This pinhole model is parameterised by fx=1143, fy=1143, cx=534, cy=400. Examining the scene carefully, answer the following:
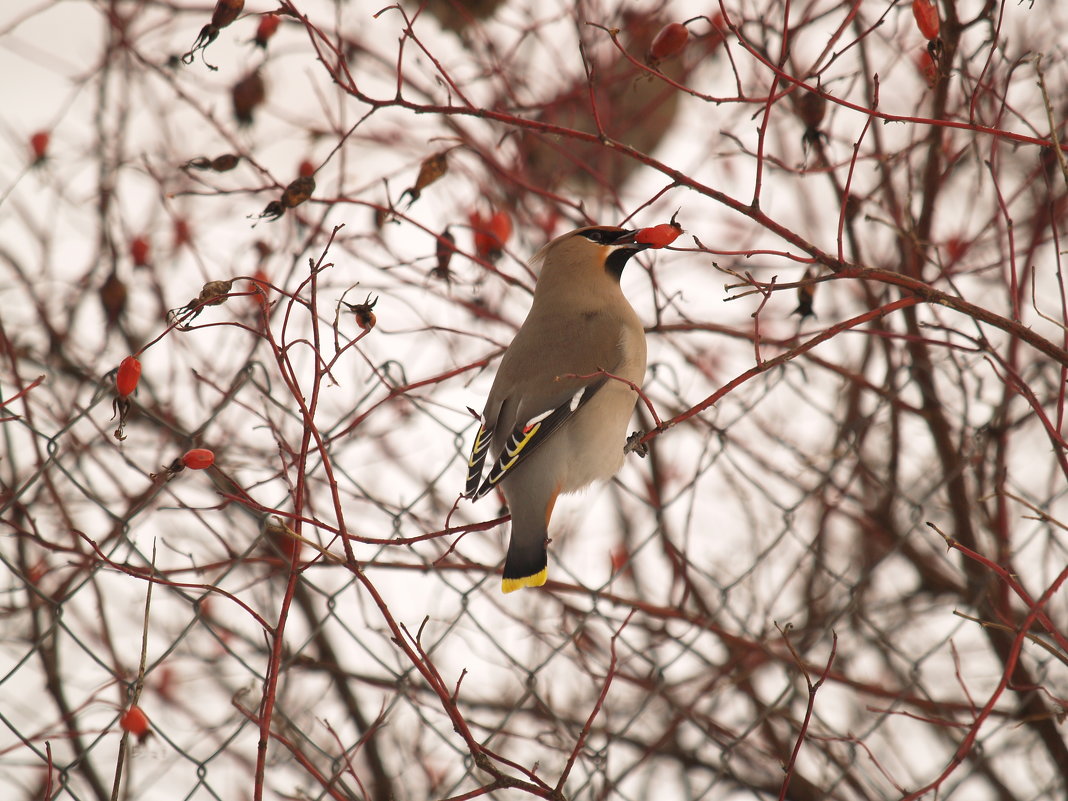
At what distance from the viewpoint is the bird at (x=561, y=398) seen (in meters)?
2.63

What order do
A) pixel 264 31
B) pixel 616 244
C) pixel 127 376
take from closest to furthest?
pixel 127 376 < pixel 264 31 < pixel 616 244

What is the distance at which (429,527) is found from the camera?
3135 millimetres

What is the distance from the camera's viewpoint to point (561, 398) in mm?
2775

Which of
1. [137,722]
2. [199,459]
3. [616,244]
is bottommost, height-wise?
[137,722]

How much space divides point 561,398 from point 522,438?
16cm

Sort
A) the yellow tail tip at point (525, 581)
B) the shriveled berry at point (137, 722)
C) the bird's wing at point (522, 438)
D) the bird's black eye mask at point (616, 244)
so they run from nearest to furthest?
the shriveled berry at point (137, 722), the yellow tail tip at point (525, 581), the bird's wing at point (522, 438), the bird's black eye mask at point (616, 244)

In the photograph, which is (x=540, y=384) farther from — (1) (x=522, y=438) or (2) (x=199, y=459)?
(2) (x=199, y=459)

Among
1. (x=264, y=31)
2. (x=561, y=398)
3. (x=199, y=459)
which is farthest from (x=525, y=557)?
(x=264, y=31)

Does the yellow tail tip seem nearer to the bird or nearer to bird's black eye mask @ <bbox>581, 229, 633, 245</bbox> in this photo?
the bird

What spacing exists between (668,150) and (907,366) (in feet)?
7.88

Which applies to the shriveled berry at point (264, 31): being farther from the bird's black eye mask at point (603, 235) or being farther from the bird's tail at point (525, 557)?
the bird's tail at point (525, 557)

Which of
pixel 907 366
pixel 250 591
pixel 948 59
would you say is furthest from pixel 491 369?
Result: pixel 948 59

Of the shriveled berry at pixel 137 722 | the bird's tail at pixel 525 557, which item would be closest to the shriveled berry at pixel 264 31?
the bird's tail at pixel 525 557

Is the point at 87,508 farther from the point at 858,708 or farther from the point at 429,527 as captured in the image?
the point at 858,708
